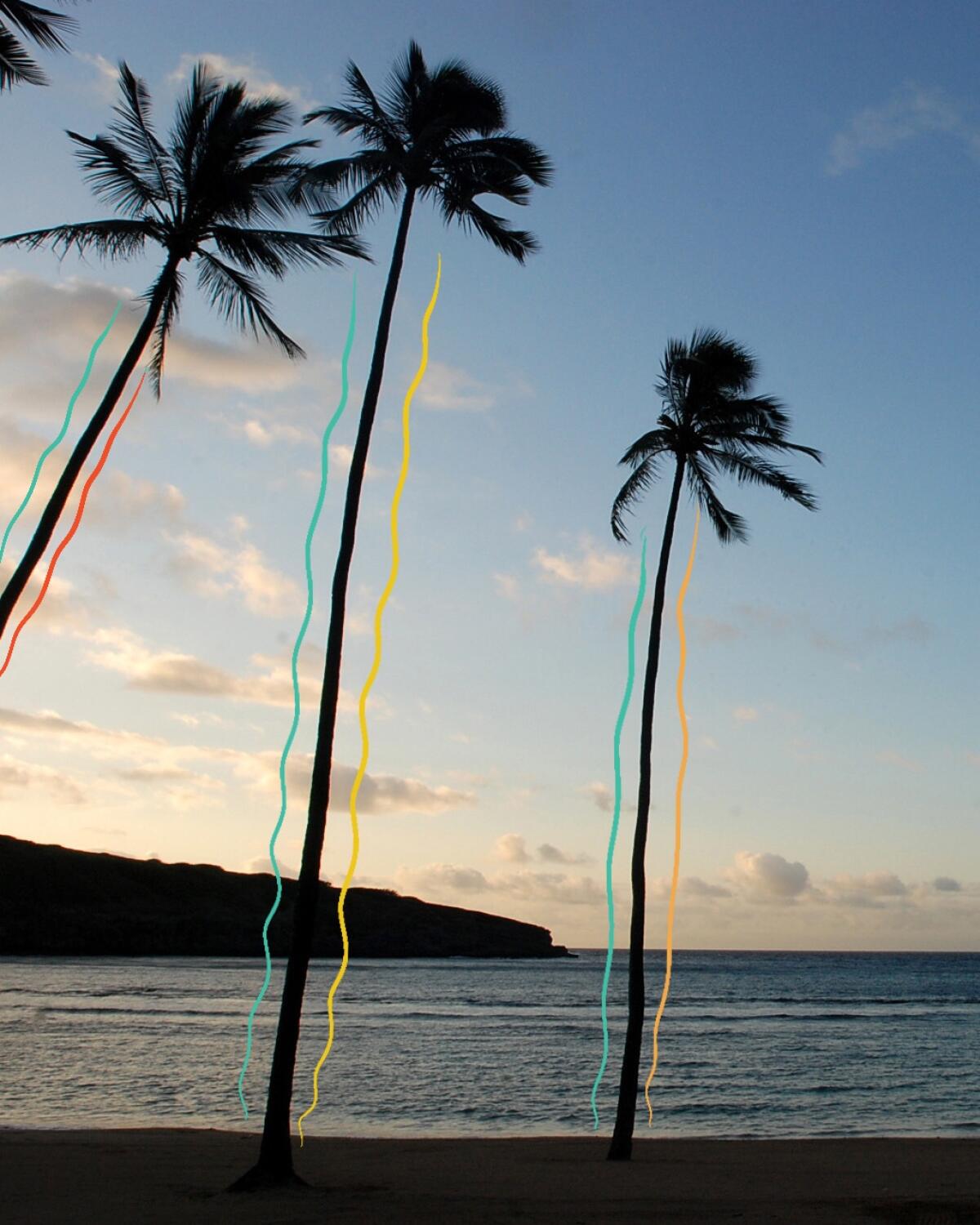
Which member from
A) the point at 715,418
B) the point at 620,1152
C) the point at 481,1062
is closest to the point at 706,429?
the point at 715,418

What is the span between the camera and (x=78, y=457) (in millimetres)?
13859

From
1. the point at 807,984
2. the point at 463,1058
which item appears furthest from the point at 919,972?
the point at 463,1058

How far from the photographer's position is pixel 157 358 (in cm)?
1581

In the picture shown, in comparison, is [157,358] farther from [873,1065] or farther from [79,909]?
[79,909]

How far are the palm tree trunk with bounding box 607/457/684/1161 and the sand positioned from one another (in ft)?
1.66

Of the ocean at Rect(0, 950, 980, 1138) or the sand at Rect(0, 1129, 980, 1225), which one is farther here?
the ocean at Rect(0, 950, 980, 1138)

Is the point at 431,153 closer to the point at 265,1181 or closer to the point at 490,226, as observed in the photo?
the point at 490,226

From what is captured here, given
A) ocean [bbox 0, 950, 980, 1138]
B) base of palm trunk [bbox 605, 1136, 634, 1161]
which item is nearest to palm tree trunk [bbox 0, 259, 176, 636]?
base of palm trunk [bbox 605, 1136, 634, 1161]

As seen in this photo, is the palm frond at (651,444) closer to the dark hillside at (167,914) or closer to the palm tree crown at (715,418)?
the palm tree crown at (715,418)

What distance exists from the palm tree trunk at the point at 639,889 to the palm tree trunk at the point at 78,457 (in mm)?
8419

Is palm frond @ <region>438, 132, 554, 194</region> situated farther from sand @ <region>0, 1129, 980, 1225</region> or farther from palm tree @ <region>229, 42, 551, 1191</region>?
sand @ <region>0, 1129, 980, 1225</region>

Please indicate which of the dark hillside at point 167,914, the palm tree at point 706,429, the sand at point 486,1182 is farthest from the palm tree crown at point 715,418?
the dark hillside at point 167,914

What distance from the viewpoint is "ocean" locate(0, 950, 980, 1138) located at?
2562cm

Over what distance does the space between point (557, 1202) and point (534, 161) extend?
42.7ft
